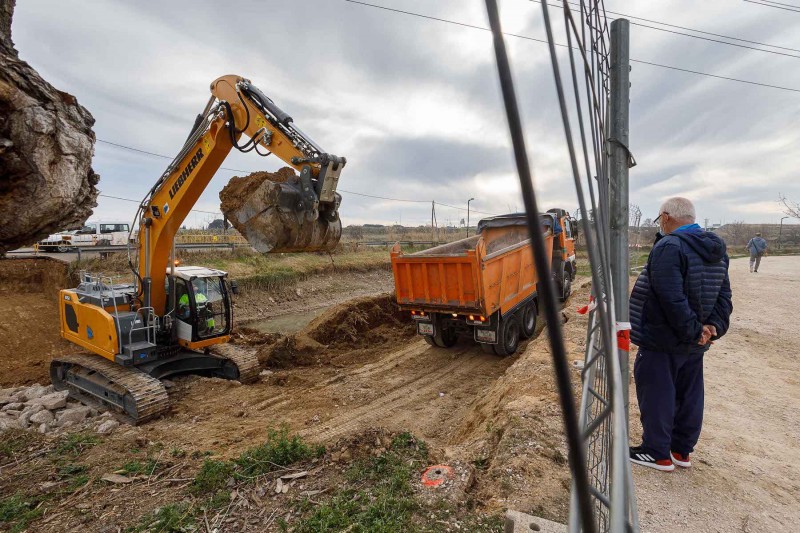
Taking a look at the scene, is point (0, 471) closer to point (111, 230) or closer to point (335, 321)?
point (335, 321)

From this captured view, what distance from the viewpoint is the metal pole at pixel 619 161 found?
2410 mm

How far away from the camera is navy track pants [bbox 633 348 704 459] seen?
3.12 m

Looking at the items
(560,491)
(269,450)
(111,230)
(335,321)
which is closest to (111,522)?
(269,450)

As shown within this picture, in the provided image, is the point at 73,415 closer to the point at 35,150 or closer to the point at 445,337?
the point at 35,150

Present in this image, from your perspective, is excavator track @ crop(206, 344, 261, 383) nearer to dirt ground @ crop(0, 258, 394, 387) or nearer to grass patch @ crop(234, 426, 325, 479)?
grass patch @ crop(234, 426, 325, 479)

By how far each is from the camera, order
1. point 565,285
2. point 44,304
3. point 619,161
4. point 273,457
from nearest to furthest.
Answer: point 619,161
point 273,457
point 565,285
point 44,304

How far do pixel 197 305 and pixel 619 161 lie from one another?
6687mm

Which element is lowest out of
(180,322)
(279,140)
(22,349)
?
(22,349)

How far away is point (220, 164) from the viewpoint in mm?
6281

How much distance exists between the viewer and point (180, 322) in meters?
7.27

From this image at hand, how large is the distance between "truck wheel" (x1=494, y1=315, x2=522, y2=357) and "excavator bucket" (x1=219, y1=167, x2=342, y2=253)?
4.35 metres

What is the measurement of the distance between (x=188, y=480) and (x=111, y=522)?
64 centimetres

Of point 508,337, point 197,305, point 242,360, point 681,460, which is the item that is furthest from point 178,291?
point 681,460

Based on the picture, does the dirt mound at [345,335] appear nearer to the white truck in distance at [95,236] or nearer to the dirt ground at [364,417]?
the dirt ground at [364,417]
